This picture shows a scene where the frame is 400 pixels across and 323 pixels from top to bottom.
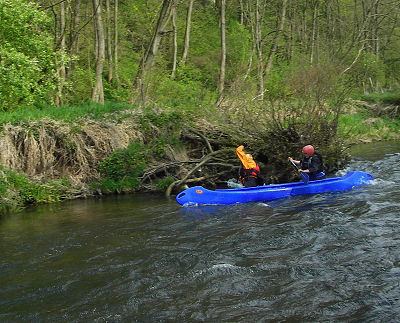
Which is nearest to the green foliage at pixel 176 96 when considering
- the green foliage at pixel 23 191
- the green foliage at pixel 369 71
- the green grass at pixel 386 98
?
the green foliage at pixel 23 191

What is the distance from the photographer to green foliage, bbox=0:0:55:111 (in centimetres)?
1383

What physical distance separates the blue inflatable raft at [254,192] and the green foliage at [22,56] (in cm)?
544

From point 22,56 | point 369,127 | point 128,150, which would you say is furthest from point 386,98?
point 22,56

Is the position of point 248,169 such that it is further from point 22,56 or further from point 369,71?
point 369,71

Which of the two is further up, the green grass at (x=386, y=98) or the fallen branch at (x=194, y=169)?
the green grass at (x=386, y=98)

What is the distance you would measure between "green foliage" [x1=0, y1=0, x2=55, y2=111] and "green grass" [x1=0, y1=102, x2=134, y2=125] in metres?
0.41

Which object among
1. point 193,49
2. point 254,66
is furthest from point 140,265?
point 193,49

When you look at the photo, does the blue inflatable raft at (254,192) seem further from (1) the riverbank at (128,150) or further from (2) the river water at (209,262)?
(1) the riverbank at (128,150)

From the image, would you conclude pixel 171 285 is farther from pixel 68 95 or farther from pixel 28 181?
pixel 68 95

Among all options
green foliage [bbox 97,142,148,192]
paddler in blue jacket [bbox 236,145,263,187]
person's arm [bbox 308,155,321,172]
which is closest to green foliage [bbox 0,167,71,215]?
green foliage [bbox 97,142,148,192]

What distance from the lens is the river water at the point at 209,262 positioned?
19.8 ft

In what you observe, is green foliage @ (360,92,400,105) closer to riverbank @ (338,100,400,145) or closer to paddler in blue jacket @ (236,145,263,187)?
riverbank @ (338,100,400,145)

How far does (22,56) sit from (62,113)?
92.4 inches

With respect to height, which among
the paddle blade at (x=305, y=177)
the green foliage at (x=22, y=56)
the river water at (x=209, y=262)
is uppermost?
the green foliage at (x=22, y=56)
